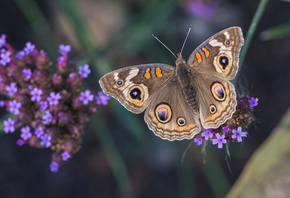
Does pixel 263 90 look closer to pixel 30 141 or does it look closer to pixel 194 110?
pixel 194 110

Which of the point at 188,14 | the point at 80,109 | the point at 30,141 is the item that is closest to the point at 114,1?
the point at 188,14

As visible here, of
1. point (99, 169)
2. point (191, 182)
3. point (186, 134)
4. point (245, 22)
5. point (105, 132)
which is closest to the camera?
point (186, 134)

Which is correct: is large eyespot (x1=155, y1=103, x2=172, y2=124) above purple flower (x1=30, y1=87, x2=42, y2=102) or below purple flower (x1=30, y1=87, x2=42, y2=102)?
below

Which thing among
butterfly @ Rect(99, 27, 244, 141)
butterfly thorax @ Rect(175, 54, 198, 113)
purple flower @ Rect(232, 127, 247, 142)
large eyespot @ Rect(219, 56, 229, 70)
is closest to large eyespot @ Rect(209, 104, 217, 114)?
butterfly @ Rect(99, 27, 244, 141)

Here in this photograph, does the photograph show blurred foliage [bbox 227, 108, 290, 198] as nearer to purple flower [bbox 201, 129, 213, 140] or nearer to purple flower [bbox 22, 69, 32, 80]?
A: purple flower [bbox 201, 129, 213, 140]

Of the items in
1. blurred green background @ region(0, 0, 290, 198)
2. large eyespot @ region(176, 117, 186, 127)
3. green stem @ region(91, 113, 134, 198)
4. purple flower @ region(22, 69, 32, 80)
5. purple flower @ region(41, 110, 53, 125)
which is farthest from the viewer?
blurred green background @ region(0, 0, 290, 198)

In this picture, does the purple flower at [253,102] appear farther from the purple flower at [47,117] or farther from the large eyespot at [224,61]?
the purple flower at [47,117]

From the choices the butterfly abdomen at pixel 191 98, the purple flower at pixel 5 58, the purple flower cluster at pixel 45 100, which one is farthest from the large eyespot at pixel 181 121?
the purple flower at pixel 5 58
